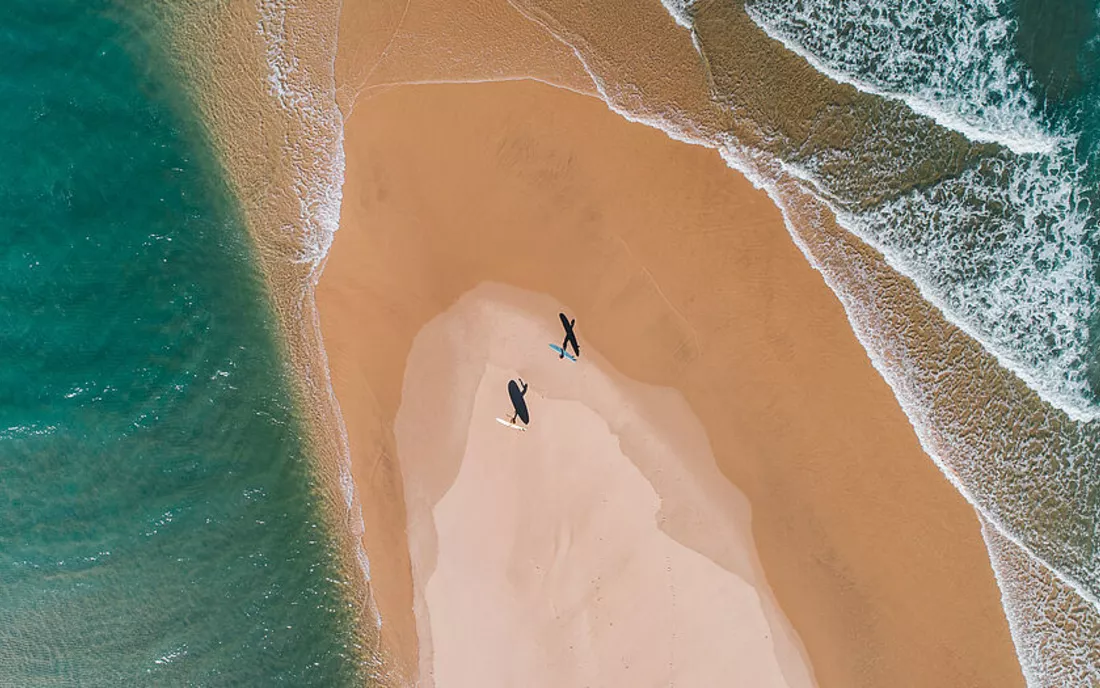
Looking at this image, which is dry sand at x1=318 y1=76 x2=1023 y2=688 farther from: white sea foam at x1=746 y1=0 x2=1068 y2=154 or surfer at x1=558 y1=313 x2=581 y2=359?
white sea foam at x1=746 y1=0 x2=1068 y2=154

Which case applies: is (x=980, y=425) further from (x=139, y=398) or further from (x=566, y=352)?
(x=139, y=398)

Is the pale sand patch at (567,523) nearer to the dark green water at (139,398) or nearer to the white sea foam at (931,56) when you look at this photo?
the dark green water at (139,398)

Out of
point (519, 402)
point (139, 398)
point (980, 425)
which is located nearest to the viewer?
point (980, 425)

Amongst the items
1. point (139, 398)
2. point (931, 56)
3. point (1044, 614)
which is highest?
point (931, 56)

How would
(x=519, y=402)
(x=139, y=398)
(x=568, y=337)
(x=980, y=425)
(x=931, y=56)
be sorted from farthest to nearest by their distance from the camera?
(x=139, y=398) < (x=519, y=402) < (x=568, y=337) < (x=980, y=425) < (x=931, y=56)

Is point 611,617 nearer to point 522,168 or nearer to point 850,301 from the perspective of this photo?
point 850,301

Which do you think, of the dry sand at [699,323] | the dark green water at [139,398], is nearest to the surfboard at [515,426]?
the dry sand at [699,323]

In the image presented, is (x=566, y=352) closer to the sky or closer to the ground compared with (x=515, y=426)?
closer to the sky

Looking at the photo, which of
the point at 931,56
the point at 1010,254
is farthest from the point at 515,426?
the point at 931,56
